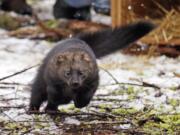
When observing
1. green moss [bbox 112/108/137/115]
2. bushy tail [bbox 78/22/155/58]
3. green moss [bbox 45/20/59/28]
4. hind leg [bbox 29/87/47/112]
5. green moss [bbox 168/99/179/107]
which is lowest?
green moss [bbox 112/108/137/115]

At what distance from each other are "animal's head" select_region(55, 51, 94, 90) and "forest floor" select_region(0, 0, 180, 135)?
362mm

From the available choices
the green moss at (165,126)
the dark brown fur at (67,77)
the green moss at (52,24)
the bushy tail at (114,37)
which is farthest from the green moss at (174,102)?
the green moss at (52,24)

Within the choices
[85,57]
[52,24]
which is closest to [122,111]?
[85,57]

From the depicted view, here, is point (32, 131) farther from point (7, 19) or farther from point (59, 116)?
point (7, 19)

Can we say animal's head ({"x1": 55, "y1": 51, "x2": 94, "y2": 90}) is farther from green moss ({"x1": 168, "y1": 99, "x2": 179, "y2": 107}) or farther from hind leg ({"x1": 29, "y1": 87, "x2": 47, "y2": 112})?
green moss ({"x1": 168, "y1": 99, "x2": 179, "y2": 107})

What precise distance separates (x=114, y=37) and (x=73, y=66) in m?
0.86

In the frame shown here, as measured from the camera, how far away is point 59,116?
194 inches

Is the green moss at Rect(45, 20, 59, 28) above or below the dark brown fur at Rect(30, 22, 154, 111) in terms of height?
above

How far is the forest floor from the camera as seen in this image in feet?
15.1

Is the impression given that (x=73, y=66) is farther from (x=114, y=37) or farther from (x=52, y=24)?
(x=52, y=24)

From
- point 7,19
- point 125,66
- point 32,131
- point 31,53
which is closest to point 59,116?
point 32,131

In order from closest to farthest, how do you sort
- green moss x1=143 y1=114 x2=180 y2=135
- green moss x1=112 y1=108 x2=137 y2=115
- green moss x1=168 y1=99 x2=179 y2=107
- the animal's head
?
green moss x1=143 y1=114 x2=180 y2=135 → the animal's head → green moss x1=112 y1=108 x2=137 y2=115 → green moss x1=168 y1=99 x2=179 y2=107

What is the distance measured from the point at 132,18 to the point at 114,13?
0.26 metres

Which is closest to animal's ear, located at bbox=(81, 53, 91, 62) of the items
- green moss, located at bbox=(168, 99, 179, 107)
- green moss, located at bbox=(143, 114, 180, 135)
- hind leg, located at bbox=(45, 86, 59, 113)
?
hind leg, located at bbox=(45, 86, 59, 113)
